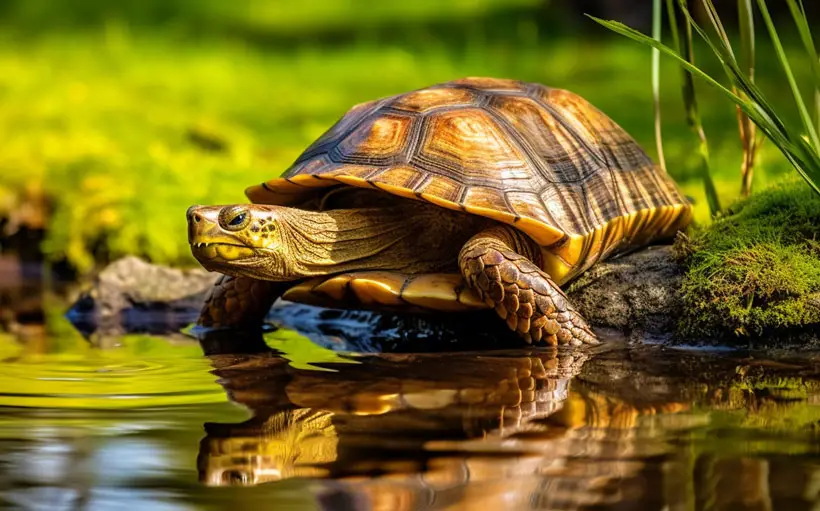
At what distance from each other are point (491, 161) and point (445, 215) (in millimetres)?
276

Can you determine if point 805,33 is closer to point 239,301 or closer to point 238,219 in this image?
point 238,219

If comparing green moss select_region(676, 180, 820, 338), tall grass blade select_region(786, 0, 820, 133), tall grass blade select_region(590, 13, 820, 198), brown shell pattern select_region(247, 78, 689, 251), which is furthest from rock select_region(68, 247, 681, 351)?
tall grass blade select_region(786, 0, 820, 133)

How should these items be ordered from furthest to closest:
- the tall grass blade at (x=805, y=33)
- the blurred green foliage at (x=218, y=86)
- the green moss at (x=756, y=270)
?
the blurred green foliage at (x=218, y=86) → the green moss at (x=756, y=270) → the tall grass blade at (x=805, y=33)

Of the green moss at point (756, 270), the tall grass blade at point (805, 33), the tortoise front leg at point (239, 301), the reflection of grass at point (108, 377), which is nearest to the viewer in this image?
the reflection of grass at point (108, 377)

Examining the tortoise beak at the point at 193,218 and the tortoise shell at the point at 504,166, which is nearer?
the tortoise beak at the point at 193,218

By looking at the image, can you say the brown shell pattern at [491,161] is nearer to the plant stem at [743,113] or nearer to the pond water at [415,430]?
the plant stem at [743,113]

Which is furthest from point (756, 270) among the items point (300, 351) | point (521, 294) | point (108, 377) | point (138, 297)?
point (138, 297)

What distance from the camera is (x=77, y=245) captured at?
5.94 meters

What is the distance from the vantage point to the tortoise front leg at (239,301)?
13.8ft

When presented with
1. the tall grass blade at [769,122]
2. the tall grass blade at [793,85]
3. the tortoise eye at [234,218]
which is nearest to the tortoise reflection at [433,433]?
the tortoise eye at [234,218]

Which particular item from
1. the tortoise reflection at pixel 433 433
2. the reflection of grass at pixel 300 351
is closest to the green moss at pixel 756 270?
the tortoise reflection at pixel 433 433

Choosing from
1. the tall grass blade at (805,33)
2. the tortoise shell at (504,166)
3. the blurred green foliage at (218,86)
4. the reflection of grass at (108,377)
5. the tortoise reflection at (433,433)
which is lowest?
the tortoise reflection at (433,433)

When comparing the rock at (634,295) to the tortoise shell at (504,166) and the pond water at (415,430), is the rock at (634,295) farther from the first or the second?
the pond water at (415,430)

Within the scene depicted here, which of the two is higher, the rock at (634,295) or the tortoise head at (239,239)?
the tortoise head at (239,239)
